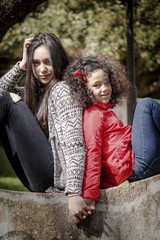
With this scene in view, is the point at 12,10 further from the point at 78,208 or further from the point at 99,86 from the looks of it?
the point at 78,208

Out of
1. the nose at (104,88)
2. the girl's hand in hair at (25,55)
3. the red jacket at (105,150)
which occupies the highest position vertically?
the girl's hand in hair at (25,55)

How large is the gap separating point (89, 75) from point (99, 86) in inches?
4.4

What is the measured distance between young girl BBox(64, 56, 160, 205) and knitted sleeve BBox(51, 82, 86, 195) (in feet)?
0.16

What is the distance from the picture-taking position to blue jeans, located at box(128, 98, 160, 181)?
8.37ft

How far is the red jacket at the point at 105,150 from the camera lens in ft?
7.81

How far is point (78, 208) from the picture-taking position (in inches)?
88.9

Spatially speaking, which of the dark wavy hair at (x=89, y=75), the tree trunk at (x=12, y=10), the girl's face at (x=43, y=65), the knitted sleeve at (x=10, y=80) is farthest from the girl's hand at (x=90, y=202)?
the tree trunk at (x=12, y=10)

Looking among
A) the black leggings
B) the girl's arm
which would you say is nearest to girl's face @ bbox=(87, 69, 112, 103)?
the black leggings

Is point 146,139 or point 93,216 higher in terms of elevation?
point 146,139

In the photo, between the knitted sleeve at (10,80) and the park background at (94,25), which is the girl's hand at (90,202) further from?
the park background at (94,25)

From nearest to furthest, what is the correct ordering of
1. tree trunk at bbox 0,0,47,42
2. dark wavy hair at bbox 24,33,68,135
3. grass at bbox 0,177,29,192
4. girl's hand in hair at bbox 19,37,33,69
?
dark wavy hair at bbox 24,33,68,135, girl's hand in hair at bbox 19,37,33,69, tree trunk at bbox 0,0,47,42, grass at bbox 0,177,29,192

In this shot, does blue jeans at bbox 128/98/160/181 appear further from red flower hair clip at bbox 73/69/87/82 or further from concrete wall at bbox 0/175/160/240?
red flower hair clip at bbox 73/69/87/82

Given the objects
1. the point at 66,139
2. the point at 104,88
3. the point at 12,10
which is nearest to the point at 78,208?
the point at 66,139

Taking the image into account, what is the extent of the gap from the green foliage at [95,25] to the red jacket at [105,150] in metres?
5.33
